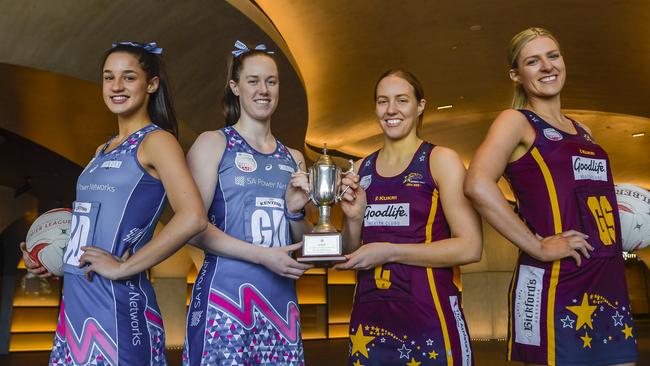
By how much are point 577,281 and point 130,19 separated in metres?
4.46

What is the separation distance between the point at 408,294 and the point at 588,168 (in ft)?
2.14

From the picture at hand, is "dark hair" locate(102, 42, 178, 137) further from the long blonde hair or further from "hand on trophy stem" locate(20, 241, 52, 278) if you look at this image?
the long blonde hair

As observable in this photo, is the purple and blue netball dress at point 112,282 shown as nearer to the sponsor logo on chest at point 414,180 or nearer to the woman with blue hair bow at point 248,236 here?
the woman with blue hair bow at point 248,236

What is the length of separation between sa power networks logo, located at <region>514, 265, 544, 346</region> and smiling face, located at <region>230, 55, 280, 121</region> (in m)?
0.92

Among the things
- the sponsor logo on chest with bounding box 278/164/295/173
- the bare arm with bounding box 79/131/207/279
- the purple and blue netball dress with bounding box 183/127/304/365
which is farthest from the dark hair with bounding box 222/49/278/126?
the bare arm with bounding box 79/131/207/279

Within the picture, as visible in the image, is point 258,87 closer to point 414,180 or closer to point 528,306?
point 414,180

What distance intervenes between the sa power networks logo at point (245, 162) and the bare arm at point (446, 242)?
0.40 metres

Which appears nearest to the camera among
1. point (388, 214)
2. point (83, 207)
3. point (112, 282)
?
point (112, 282)

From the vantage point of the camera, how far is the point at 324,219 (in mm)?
2008

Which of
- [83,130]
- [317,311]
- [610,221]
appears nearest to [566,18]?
[83,130]

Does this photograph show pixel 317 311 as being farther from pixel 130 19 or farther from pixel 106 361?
pixel 106 361

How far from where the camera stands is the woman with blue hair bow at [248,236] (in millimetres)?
1782

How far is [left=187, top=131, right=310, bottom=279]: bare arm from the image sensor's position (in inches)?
70.0

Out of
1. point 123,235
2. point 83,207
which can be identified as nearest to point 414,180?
point 123,235
